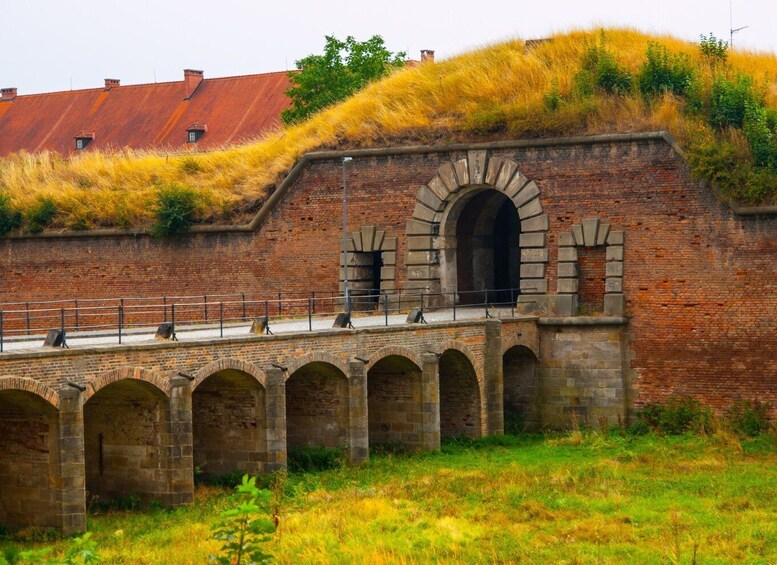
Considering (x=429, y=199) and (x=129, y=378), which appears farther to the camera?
(x=429, y=199)

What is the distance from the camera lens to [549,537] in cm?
2442

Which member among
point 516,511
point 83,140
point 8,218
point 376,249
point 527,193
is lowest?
point 516,511

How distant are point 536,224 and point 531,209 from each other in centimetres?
38

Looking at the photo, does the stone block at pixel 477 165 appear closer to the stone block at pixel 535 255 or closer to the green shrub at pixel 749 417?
the stone block at pixel 535 255

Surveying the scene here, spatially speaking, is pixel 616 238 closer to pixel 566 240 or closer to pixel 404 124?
pixel 566 240

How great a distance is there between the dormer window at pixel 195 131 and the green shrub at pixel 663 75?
97.0ft

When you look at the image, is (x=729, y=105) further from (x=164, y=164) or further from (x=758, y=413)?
(x=164, y=164)

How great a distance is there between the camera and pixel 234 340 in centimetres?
2708

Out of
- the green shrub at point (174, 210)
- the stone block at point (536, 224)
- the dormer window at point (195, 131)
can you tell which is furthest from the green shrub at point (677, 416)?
the dormer window at point (195, 131)

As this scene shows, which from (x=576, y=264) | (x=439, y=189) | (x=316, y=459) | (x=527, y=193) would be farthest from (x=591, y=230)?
(x=316, y=459)

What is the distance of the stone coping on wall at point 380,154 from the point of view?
34.4m

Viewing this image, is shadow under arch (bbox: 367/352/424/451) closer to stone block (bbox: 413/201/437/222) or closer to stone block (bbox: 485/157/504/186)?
stone block (bbox: 413/201/437/222)

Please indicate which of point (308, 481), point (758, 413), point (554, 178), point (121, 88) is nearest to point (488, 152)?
point (554, 178)

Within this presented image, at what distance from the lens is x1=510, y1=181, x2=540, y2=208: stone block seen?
3575 centimetres
